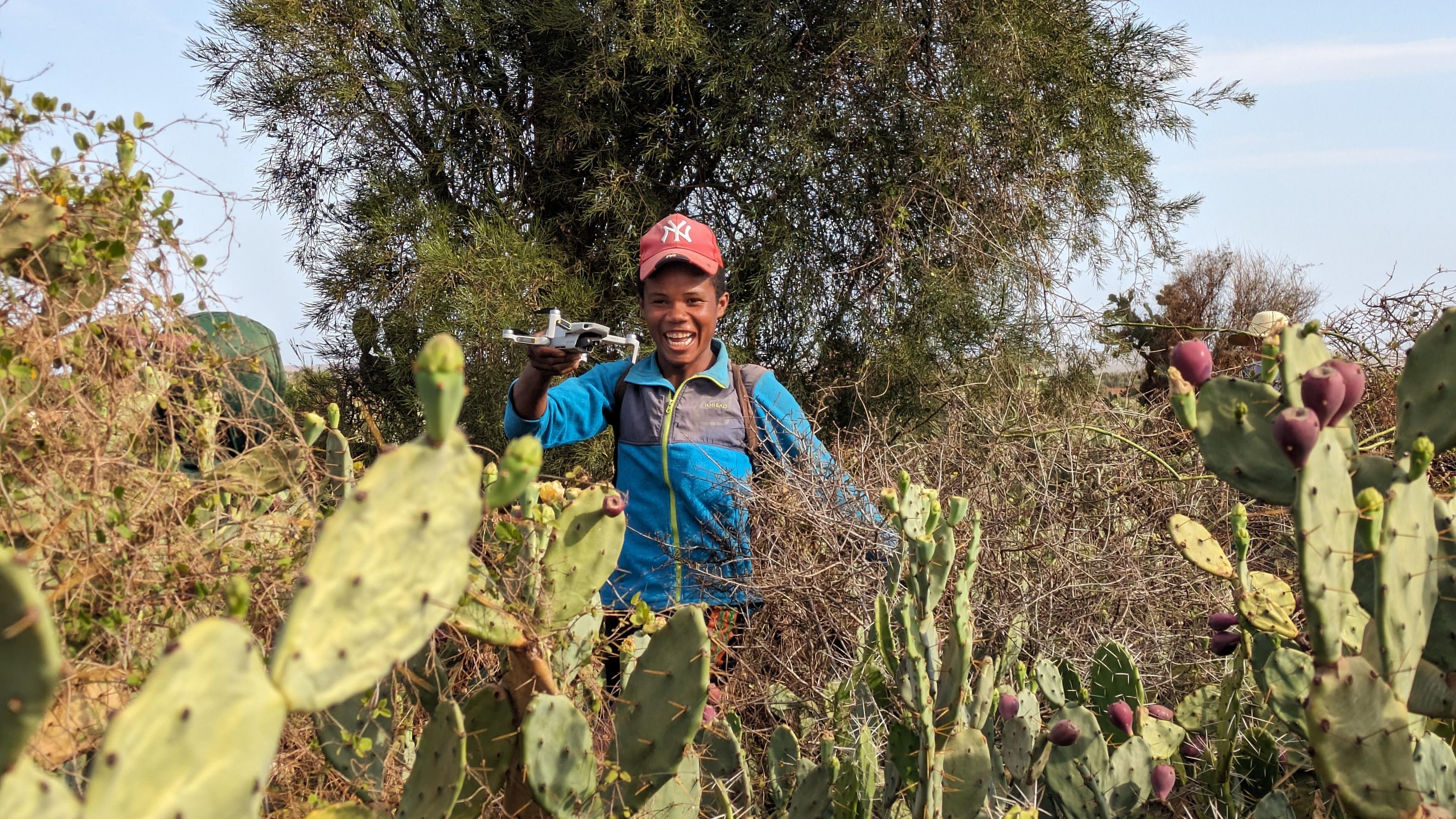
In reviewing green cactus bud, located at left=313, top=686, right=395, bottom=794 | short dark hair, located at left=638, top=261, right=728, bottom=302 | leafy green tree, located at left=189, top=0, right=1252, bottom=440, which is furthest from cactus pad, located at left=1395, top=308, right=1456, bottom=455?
leafy green tree, located at left=189, top=0, right=1252, bottom=440

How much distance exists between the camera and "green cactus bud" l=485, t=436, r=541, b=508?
1.08 meters

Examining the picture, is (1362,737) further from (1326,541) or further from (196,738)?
(196,738)

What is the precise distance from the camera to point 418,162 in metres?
5.90

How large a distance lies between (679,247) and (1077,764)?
181 cm

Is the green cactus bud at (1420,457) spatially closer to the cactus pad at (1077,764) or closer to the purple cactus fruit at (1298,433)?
the purple cactus fruit at (1298,433)

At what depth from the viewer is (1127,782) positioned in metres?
2.15

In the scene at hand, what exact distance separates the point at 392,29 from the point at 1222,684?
5.12 m

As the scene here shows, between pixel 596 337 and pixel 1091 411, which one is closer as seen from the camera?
pixel 596 337

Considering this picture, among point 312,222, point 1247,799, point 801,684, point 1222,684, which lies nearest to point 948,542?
point 1222,684

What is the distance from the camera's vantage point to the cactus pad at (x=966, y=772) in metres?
2.02

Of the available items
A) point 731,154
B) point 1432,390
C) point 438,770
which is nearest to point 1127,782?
point 1432,390

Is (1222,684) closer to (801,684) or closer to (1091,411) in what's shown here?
(801,684)

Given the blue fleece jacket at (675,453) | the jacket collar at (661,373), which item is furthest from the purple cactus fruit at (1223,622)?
the jacket collar at (661,373)

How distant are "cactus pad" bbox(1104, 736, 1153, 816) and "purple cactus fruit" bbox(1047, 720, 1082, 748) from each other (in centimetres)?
10
